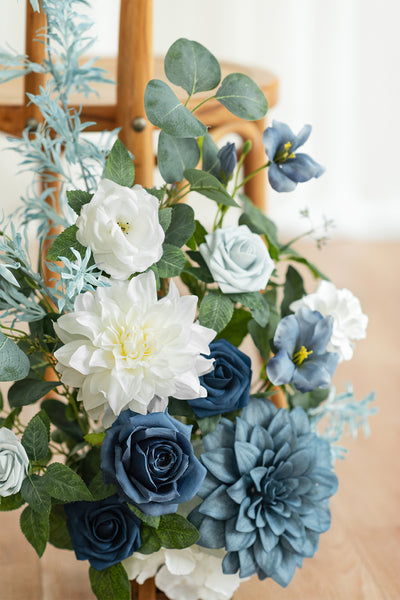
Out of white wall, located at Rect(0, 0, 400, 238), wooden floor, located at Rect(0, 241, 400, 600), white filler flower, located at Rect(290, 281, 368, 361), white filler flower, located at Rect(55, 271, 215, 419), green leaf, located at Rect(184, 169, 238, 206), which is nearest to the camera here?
white filler flower, located at Rect(55, 271, 215, 419)

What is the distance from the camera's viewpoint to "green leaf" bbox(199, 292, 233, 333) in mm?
681

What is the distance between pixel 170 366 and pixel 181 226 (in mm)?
144

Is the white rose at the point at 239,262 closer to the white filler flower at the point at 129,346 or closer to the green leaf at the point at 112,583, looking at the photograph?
the white filler flower at the point at 129,346

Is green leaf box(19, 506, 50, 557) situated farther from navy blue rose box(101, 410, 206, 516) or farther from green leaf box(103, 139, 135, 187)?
green leaf box(103, 139, 135, 187)

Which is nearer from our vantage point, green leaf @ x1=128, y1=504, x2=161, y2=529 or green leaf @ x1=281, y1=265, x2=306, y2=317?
green leaf @ x1=128, y1=504, x2=161, y2=529

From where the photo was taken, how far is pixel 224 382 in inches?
26.8

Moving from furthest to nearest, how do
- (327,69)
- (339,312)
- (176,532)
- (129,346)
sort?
1. (327,69)
2. (339,312)
3. (176,532)
4. (129,346)

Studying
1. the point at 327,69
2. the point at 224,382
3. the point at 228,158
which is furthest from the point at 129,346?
the point at 327,69

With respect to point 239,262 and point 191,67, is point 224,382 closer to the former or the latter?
point 239,262

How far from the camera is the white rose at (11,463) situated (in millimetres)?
622

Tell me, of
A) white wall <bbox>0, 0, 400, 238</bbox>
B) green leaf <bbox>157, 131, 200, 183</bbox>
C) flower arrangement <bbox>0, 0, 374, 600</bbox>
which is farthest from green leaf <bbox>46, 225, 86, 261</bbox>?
white wall <bbox>0, 0, 400, 238</bbox>

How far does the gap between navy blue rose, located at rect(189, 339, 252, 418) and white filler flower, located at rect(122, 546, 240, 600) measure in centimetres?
16

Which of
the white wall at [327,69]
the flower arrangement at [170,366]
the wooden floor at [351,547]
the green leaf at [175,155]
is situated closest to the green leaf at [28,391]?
the flower arrangement at [170,366]

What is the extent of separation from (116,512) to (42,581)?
289 millimetres
